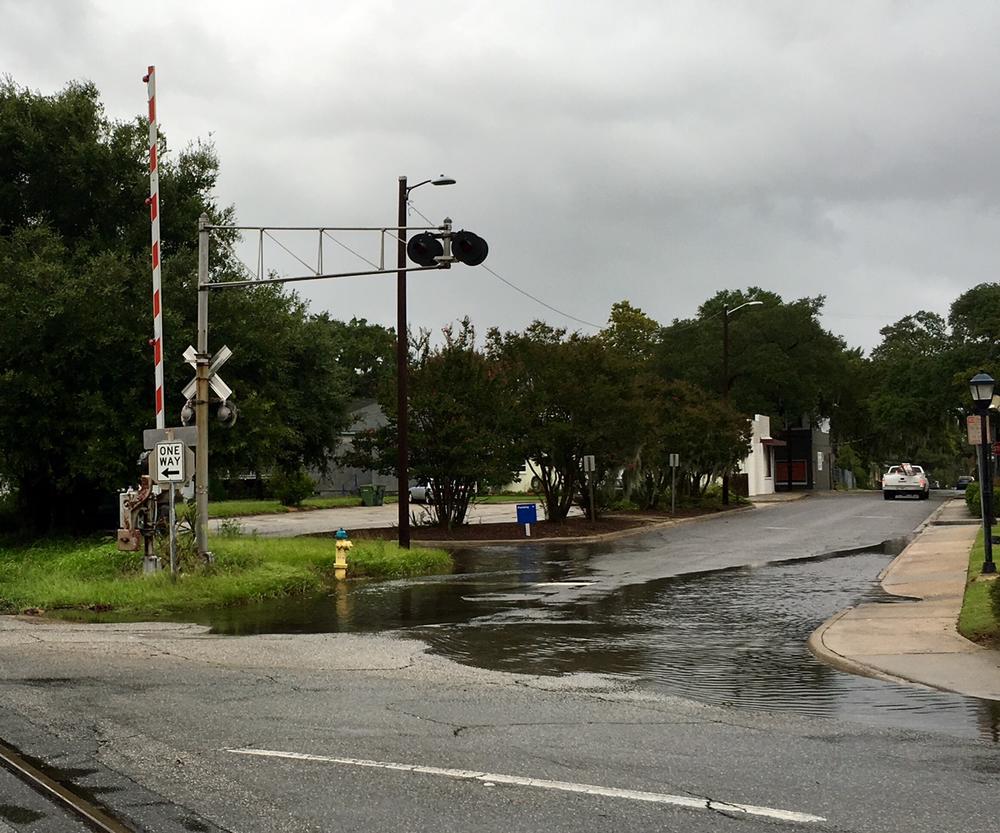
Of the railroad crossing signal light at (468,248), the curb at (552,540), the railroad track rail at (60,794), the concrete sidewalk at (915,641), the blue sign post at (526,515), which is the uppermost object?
the railroad crossing signal light at (468,248)

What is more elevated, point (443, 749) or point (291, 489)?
point (291, 489)

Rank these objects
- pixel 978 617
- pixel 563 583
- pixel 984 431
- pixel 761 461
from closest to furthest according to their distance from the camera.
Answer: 1. pixel 978 617
2. pixel 984 431
3. pixel 563 583
4. pixel 761 461

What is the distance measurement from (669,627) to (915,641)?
10.1ft

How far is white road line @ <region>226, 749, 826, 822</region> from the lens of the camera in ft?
19.7

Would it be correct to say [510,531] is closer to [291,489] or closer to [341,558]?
[341,558]

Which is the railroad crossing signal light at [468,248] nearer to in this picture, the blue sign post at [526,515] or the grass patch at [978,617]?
the grass patch at [978,617]

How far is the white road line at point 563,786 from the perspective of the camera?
602cm

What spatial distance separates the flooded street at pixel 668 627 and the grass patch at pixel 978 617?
142 centimetres

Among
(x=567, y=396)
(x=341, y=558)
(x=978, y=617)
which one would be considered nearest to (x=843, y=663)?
(x=978, y=617)

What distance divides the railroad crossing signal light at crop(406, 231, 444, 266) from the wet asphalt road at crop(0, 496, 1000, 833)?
8623 millimetres

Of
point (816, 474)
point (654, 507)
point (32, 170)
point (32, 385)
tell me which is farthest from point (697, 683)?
point (816, 474)

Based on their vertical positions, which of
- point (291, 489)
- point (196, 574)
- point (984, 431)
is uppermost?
point (984, 431)

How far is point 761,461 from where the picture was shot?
74500 mm

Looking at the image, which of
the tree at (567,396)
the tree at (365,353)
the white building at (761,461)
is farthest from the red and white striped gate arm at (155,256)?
the tree at (365,353)
